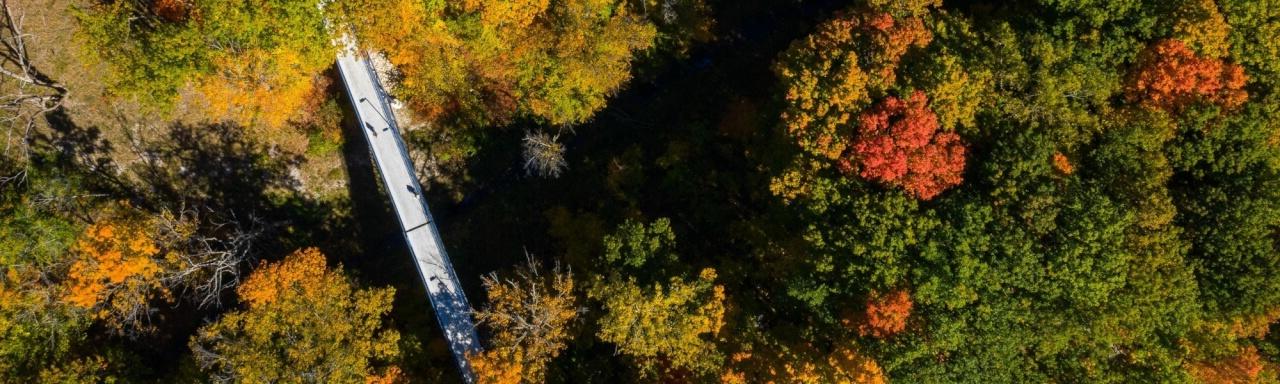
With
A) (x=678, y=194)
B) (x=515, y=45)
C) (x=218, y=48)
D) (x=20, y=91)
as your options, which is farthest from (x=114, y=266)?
(x=678, y=194)

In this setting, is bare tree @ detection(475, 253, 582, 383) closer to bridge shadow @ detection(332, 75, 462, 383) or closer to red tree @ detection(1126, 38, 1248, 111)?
bridge shadow @ detection(332, 75, 462, 383)

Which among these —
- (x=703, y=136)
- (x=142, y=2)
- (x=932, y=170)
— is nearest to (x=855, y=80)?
(x=932, y=170)

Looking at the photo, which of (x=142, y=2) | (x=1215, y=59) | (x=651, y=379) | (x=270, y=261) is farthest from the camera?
(x=270, y=261)

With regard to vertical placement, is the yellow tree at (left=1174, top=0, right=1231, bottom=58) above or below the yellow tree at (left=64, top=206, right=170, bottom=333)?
below

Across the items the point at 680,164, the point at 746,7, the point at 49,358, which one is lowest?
the point at 680,164

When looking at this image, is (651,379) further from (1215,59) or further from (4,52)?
(4,52)

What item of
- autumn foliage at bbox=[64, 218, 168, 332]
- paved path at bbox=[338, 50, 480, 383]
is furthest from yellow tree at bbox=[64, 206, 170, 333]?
paved path at bbox=[338, 50, 480, 383]

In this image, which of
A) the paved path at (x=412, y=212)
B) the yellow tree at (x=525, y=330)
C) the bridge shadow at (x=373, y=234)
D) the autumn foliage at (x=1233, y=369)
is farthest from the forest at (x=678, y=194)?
the paved path at (x=412, y=212)
